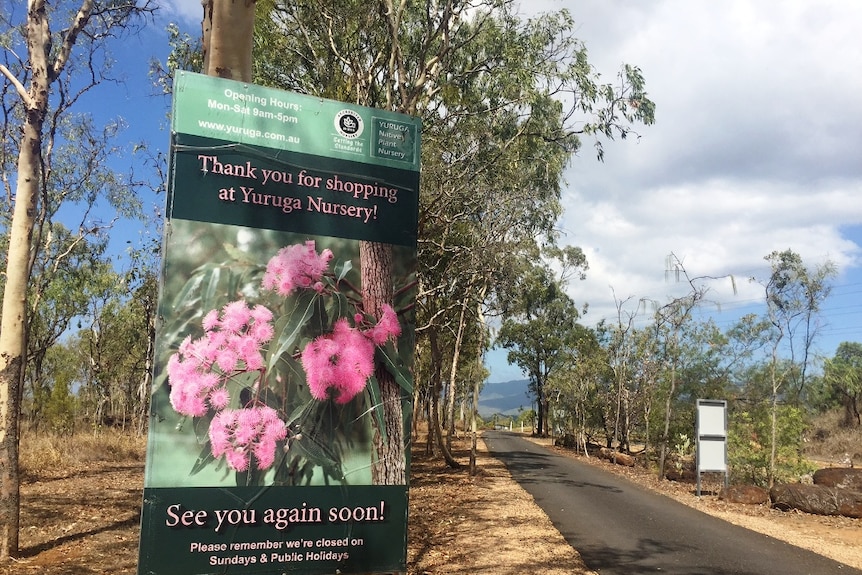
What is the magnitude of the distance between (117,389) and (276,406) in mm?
45430

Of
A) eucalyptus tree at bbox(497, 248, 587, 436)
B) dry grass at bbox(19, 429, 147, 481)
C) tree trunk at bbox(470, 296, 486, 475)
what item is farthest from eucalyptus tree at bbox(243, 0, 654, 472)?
eucalyptus tree at bbox(497, 248, 587, 436)

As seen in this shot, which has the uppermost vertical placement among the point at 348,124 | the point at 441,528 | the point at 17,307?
the point at 348,124

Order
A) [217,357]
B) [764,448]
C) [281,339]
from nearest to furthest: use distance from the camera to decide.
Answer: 1. [217,357]
2. [281,339]
3. [764,448]

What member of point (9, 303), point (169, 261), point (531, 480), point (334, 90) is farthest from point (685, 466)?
point (169, 261)

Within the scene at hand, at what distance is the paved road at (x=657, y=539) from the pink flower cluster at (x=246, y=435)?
572cm

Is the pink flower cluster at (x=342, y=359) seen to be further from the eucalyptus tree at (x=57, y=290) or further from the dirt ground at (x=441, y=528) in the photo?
the eucalyptus tree at (x=57, y=290)

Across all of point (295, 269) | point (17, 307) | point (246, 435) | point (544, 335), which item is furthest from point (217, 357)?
point (544, 335)

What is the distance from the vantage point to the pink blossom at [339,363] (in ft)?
10.2

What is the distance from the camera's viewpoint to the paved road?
7.78 meters

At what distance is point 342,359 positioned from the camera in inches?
125

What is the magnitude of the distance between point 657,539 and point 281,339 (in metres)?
8.27

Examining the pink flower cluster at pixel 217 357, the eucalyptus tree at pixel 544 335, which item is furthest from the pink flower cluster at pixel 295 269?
the eucalyptus tree at pixel 544 335

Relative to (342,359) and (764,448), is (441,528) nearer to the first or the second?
(342,359)

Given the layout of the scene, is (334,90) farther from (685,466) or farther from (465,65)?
(685,466)
